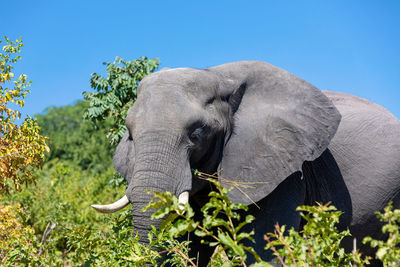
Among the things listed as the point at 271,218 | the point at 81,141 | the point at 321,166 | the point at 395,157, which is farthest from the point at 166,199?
the point at 81,141

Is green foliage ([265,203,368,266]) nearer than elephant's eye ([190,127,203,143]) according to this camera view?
Yes

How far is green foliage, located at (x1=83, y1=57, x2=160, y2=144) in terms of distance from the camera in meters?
6.83

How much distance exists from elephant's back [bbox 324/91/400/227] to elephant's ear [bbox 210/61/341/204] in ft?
1.87

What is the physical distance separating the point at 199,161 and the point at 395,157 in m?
1.98

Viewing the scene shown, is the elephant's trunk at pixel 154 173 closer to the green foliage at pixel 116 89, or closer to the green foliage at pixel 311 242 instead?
the green foliage at pixel 311 242

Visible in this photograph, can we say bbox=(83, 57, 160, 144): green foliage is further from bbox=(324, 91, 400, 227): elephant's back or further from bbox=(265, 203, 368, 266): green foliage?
bbox=(265, 203, 368, 266): green foliage

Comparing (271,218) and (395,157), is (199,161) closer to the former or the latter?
(271,218)

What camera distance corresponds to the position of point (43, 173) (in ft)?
54.5

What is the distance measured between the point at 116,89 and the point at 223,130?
3195 mm

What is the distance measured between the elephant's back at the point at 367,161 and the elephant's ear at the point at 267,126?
0.57 m

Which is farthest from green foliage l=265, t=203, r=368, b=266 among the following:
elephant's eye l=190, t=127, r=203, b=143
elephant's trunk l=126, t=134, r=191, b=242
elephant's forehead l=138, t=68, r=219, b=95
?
elephant's forehead l=138, t=68, r=219, b=95

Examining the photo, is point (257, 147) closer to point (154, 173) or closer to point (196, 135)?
point (196, 135)

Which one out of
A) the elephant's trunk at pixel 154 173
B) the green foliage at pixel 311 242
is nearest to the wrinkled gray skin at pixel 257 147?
the elephant's trunk at pixel 154 173

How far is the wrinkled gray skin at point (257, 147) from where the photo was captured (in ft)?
12.0
